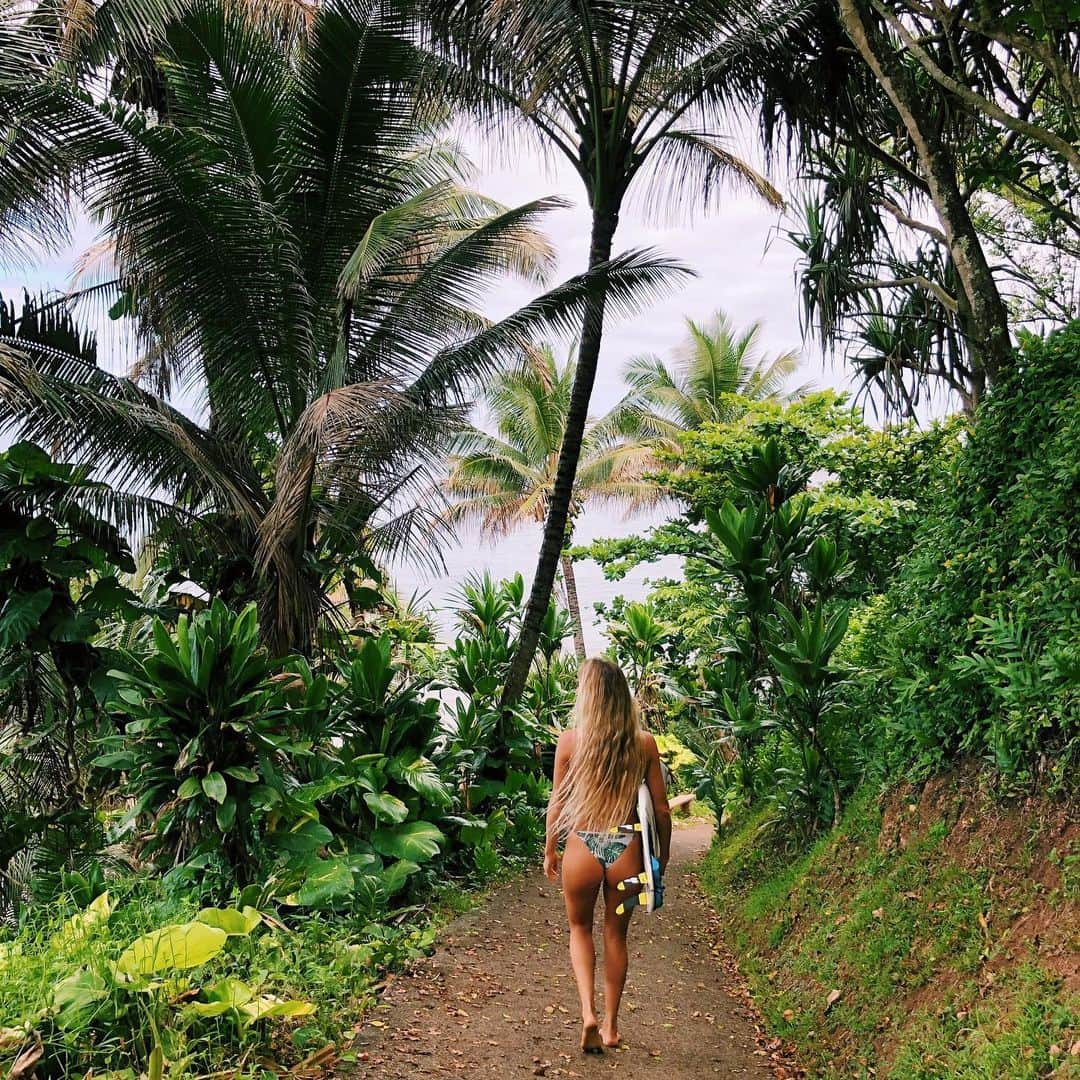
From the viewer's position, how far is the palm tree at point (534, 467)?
2528 centimetres

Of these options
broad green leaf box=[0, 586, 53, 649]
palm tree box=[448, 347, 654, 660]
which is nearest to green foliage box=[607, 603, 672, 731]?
broad green leaf box=[0, 586, 53, 649]

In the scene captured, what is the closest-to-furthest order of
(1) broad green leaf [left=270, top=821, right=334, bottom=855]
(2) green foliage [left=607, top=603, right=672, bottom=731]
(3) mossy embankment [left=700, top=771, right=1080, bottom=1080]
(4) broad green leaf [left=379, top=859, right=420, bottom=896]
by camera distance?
(3) mossy embankment [left=700, top=771, right=1080, bottom=1080]
(1) broad green leaf [left=270, top=821, right=334, bottom=855]
(4) broad green leaf [left=379, top=859, right=420, bottom=896]
(2) green foliage [left=607, top=603, right=672, bottom=731]

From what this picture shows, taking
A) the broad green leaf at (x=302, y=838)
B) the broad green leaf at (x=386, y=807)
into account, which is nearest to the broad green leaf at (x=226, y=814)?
the broad green leaf at (x=302, y=838)

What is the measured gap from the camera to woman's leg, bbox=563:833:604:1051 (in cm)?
404

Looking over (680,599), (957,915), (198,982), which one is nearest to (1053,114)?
(680,599)

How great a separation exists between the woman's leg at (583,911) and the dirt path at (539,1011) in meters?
0.19

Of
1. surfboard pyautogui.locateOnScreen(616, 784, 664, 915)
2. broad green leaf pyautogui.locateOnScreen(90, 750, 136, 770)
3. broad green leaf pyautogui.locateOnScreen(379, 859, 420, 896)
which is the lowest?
broad green leaf pyautogui.locateOnScreen(379, 859, 420, 896)

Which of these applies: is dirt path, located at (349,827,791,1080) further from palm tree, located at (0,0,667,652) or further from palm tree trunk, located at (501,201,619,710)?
palm tree, located at (0,0,667,652)

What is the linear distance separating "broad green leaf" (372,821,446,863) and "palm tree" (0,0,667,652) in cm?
186

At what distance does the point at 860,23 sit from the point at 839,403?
4892mm

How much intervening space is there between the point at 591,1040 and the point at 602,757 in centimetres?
118

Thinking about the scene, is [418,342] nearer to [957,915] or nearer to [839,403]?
[839,403]

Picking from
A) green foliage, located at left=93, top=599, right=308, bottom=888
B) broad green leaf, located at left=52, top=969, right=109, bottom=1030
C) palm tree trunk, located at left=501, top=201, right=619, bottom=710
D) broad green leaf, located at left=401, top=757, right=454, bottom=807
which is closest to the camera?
broad green leaf, located at left=52, top=969, right=109, bottom=1030

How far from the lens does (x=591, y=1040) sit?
405cm
